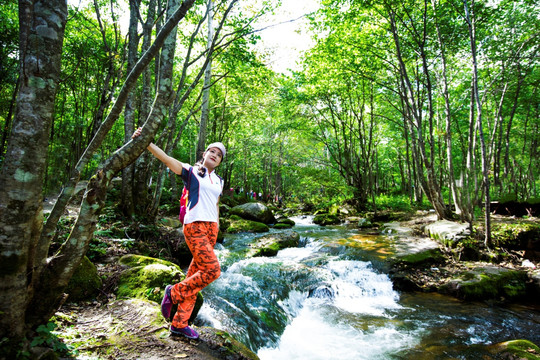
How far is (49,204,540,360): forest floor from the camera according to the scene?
2.58 metres

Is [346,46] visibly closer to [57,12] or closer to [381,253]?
[381,253]

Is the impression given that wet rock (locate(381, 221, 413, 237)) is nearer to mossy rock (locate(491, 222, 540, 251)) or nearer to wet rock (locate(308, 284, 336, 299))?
mossy rock (locate(491, 222, 540, 251))

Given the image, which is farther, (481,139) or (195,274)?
(481,139)

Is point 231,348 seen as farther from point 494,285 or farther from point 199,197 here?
point 494,285

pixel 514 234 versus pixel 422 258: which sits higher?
pixel 514 234

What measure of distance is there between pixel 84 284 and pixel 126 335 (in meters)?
1.41

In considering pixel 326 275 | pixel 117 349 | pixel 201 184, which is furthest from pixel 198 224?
pixel 326 275

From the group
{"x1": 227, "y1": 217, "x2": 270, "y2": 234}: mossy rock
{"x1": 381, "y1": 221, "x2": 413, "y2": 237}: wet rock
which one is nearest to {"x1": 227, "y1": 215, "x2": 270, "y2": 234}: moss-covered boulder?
{"x1": 227, "y1": 217, "x2": 270, "y2": 234}: mossy rock

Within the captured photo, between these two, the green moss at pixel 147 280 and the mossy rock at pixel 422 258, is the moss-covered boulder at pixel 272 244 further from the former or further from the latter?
the green moss at pixel 147 280

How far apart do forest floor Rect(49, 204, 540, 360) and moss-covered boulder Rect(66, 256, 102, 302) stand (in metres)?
0.13

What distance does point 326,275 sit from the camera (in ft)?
24.7

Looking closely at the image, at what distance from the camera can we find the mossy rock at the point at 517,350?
392cm

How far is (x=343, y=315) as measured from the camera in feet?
19.7

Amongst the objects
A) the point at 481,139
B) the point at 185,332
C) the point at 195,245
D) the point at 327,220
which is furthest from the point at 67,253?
the point at 327,220
